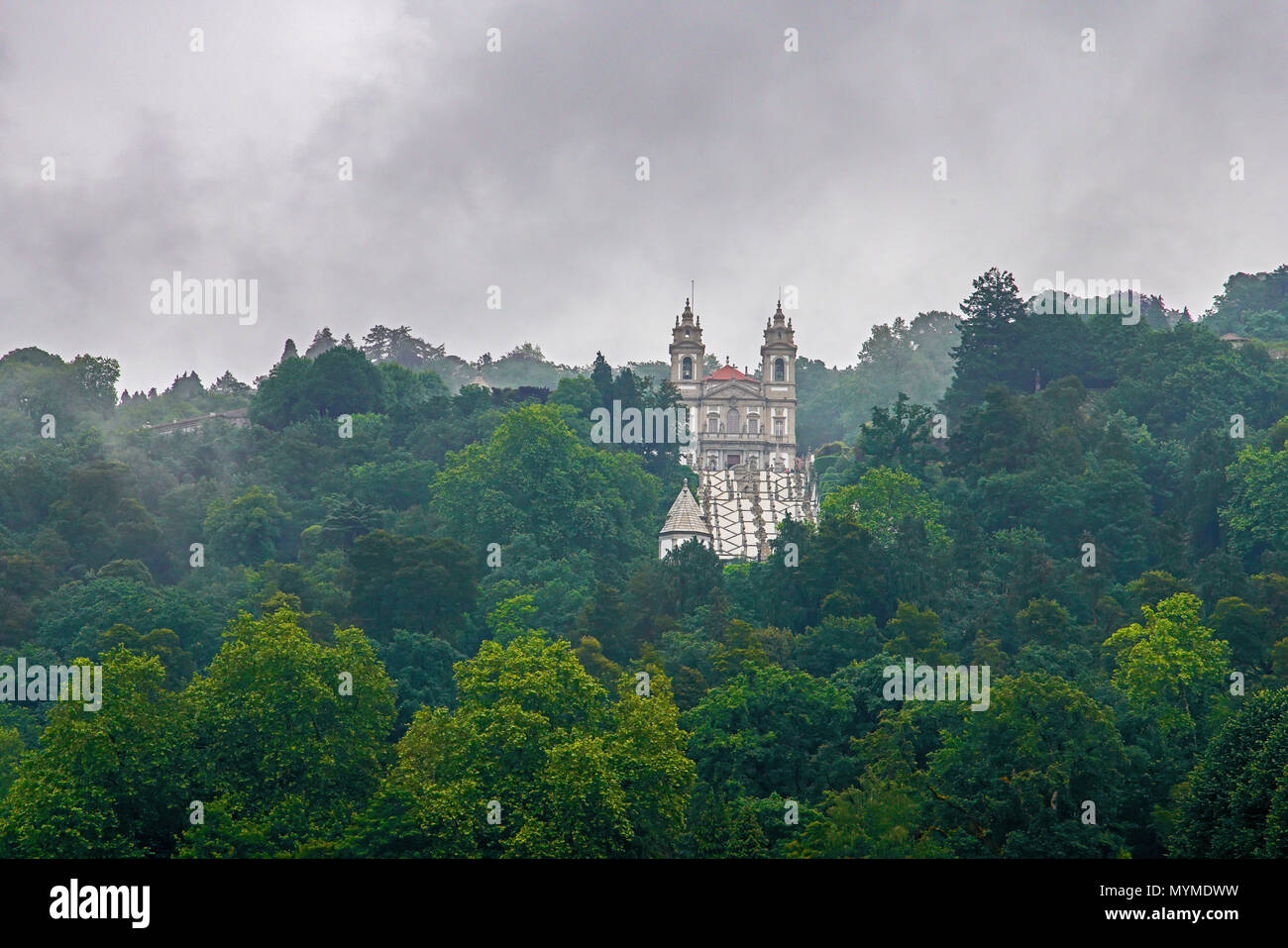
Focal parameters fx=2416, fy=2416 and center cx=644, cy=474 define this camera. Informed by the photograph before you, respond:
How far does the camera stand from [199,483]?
341 ft

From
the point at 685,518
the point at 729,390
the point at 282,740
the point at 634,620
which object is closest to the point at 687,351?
the point at 729,390

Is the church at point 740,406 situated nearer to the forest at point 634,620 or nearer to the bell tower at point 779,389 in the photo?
the bell tower at point 779,389

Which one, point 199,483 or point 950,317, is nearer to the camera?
point 199,483

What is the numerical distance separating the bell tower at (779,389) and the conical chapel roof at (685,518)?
123 feet

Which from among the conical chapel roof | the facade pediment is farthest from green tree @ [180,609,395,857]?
the facade pediment

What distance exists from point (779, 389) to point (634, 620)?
6185 cm

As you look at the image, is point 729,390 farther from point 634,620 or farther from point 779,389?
point 634,620

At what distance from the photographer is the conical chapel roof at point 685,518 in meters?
100

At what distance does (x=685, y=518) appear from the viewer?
331 ft

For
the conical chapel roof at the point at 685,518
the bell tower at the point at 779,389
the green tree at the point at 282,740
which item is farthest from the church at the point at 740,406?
the green tree at the point at 282,740
